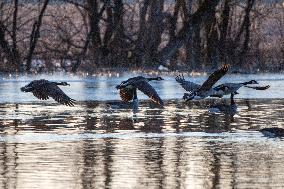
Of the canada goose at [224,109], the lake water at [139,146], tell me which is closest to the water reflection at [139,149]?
the lake water at [139,146]

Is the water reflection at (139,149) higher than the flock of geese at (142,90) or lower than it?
lower

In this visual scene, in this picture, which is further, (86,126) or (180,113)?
(180,113)

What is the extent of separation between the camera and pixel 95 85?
25.8m

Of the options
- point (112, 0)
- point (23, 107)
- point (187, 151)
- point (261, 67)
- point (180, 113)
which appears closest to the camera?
point (187, 151)

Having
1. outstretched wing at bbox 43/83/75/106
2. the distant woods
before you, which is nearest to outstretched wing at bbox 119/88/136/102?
outstretched wing at bbox 43/83/75/106

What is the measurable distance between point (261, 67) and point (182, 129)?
17.0 m

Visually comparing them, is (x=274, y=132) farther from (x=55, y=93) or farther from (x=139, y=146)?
(x=55, y=93)

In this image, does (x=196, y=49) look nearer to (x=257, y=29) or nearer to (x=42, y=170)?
(x=257, y=29)

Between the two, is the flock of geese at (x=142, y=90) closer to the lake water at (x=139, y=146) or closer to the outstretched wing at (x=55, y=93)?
the outstretched wing at (x=55, y=93)

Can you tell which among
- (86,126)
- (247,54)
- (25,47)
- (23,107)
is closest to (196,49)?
(247,54)

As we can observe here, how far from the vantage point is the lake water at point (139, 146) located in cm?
959

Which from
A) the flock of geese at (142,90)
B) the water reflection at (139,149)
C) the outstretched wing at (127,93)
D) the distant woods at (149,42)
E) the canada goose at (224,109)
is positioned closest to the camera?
the water reflection at (139,149)

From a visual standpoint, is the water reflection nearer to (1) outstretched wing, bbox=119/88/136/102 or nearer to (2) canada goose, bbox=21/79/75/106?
(1) outstretched wing, bbox=119/88/136/102

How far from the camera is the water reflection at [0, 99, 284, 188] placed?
956 cm
